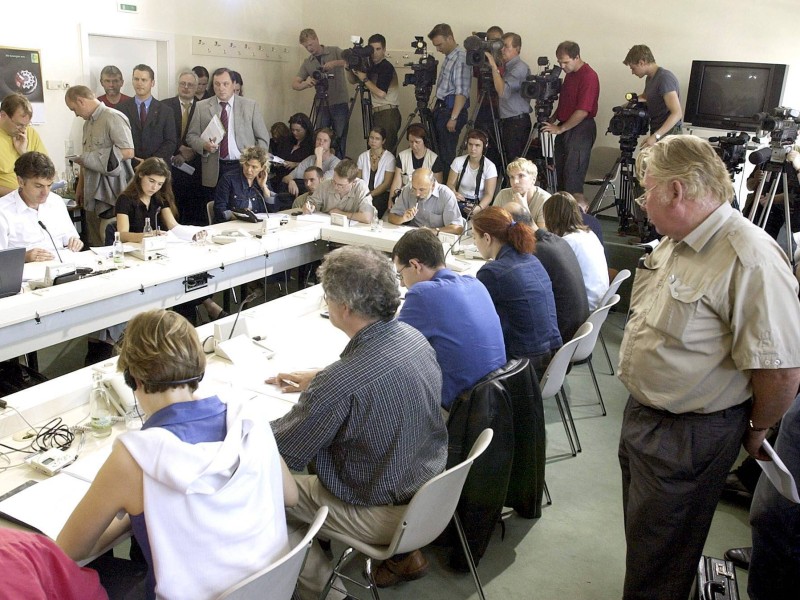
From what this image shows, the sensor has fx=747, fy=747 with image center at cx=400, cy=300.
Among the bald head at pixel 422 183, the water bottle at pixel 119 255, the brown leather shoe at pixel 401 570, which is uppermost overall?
the bald head at pixel 422 183

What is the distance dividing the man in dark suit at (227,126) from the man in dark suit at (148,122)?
0.21 metres

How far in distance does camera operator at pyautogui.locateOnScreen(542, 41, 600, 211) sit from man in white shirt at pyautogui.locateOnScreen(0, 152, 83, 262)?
4213 mm

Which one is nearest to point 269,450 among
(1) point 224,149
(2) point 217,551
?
(2) point 217,551

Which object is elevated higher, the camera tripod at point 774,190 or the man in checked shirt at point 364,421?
the camera tripod at point 774,190

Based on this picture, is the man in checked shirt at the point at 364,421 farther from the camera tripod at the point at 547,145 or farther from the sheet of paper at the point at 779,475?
the camera tripod at the point at 547,145

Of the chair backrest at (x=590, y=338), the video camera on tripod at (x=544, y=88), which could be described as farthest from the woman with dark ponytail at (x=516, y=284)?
the video camera on tripod at (x=544, y=88)

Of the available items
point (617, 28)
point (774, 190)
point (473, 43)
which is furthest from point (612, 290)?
point (617, 28)

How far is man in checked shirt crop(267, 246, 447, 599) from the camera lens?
77.2 inches

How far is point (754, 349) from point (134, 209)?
12.2 feet

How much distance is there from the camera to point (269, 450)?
1662 mm

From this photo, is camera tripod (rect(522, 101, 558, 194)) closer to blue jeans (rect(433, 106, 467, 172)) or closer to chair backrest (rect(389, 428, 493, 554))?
blue jeans (rect(433, 106, 467, 172))

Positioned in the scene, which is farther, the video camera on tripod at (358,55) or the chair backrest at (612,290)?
the video camera on tripod at (358,55)

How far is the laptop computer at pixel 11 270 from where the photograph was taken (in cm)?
319

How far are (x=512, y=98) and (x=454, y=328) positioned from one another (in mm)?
4996
